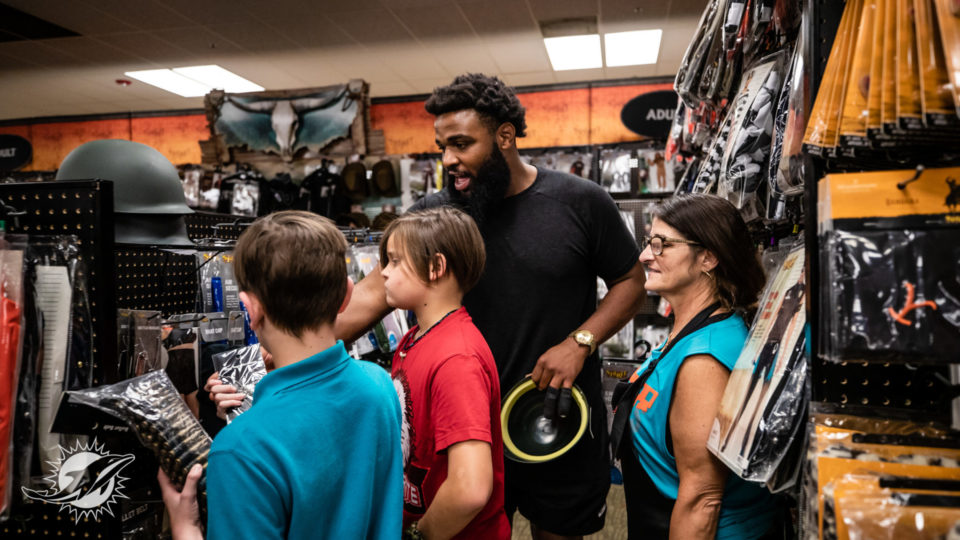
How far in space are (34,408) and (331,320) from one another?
0.81 meters

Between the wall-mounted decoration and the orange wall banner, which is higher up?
the orange wall banner

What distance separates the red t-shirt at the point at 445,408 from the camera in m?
1.32

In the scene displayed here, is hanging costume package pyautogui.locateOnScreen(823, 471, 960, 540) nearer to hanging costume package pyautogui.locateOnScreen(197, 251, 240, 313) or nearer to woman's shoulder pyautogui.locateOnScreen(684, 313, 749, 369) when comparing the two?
woman's shoulder pyautogui.locateOnScreen(684, 313, 749, 369)

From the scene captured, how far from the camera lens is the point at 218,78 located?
865 cm

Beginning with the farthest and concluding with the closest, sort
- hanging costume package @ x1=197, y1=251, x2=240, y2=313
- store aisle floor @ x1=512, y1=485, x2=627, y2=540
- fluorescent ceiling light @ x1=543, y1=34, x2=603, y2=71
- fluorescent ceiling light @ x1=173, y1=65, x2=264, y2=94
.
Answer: fluorescent ceiling light @ x1=173, y1=65, x2=264, y2=94 → fluorescent ceiling light @ x1=543, y1=34, x2=603, y2=71 → store aisle floor @ x1=512, y1=485, x2=627, y2=540 → hanging costume package @ x1=197, y1=251, x2=240, y2=313

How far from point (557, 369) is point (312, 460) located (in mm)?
891

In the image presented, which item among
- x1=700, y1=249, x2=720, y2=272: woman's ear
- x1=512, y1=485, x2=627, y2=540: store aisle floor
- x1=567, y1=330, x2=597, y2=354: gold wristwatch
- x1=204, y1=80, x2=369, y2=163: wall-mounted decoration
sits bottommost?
x1=512, y1=485, x2=627, y2=540: store aisle floor

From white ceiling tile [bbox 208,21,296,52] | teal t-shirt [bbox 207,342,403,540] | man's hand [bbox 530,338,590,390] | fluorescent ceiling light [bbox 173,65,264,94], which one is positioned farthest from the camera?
fluorescent ceiling light [bbox 173,65,264,94]

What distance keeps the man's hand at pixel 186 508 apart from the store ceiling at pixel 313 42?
19.2ft

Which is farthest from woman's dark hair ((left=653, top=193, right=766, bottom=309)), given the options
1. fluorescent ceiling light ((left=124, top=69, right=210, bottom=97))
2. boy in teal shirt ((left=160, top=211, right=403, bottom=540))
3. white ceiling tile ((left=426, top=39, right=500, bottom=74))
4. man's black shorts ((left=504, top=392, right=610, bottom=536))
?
fluorescent ceiling light ((left=124, top=69, right=210, bottom=97))

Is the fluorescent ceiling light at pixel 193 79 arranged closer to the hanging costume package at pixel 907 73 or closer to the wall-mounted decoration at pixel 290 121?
the wall-mounted decoration at pixel 290 121

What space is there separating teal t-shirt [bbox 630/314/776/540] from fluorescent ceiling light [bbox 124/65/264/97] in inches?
325

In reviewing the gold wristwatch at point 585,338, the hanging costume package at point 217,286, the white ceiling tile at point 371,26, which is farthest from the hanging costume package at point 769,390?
the white ceiling tile at point 371,26

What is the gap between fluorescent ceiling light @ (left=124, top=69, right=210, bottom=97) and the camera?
8.40 metres
